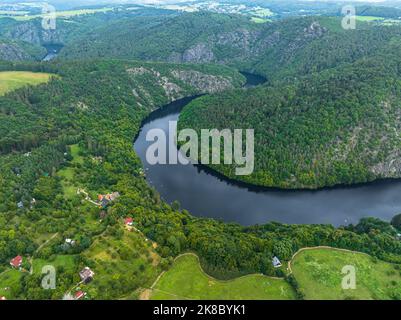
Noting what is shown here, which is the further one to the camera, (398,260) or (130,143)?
(130,143)

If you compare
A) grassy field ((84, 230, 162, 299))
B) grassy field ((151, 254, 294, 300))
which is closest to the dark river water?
grassy field ((84, 230, 162, 299))

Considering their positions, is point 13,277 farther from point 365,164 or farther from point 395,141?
point 395,141

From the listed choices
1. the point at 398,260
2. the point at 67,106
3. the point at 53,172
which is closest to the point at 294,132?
the point at 398,260

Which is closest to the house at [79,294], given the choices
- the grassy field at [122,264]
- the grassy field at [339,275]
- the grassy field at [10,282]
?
the grassy field at [122,264]

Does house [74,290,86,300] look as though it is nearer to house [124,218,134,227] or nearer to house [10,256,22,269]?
house [10,256,22,269]

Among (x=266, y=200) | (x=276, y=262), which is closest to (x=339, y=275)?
(x=276, y=262)
